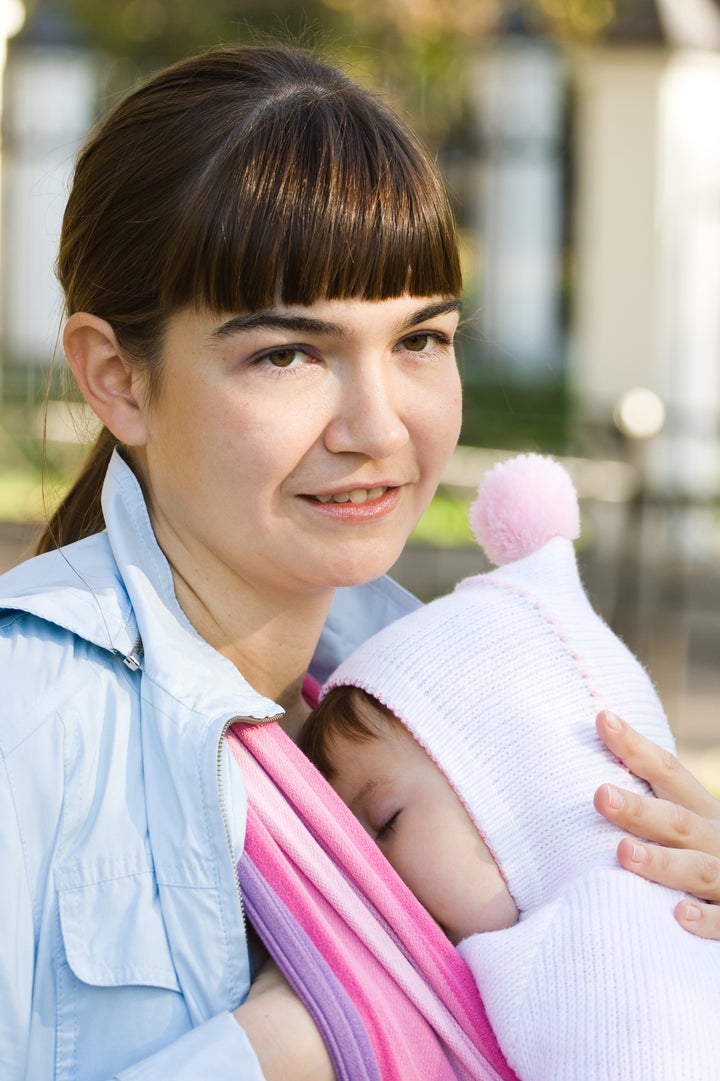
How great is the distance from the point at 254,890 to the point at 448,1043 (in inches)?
11.2

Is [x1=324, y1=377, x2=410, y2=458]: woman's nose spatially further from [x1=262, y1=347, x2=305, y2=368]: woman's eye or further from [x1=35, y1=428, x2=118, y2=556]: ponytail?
[x1=35, y1=428, x2=118, y2=556]: ponytail

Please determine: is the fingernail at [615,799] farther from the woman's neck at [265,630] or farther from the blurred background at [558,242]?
the blurred background at [558,242]

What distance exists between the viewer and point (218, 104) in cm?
187

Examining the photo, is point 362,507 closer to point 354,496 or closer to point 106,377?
point 354,496

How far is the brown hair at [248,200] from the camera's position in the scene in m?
1.77

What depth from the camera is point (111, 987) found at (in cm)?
160

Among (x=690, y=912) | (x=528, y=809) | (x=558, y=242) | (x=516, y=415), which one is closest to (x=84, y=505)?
(x=528, y=809)

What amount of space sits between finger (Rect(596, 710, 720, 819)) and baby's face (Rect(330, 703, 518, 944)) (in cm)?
20

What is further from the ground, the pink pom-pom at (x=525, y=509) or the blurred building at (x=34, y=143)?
the blurred building at (x=34, y=143)

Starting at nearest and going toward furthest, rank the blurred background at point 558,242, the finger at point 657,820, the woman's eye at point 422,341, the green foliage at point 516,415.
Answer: the finger at point 657,820 < the woman's eye at point 422,341 < the blurred background at point 558,242 < the green foliage at point 516,415

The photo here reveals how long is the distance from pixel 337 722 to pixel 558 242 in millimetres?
11448

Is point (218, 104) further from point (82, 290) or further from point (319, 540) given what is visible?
point (319, 540)

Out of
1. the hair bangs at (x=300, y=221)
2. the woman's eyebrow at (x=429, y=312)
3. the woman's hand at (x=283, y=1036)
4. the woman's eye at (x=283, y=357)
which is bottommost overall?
the woman's hand at (x=283, y=1036)

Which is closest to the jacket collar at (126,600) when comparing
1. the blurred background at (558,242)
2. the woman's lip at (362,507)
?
the woman's lip at (362,507)
